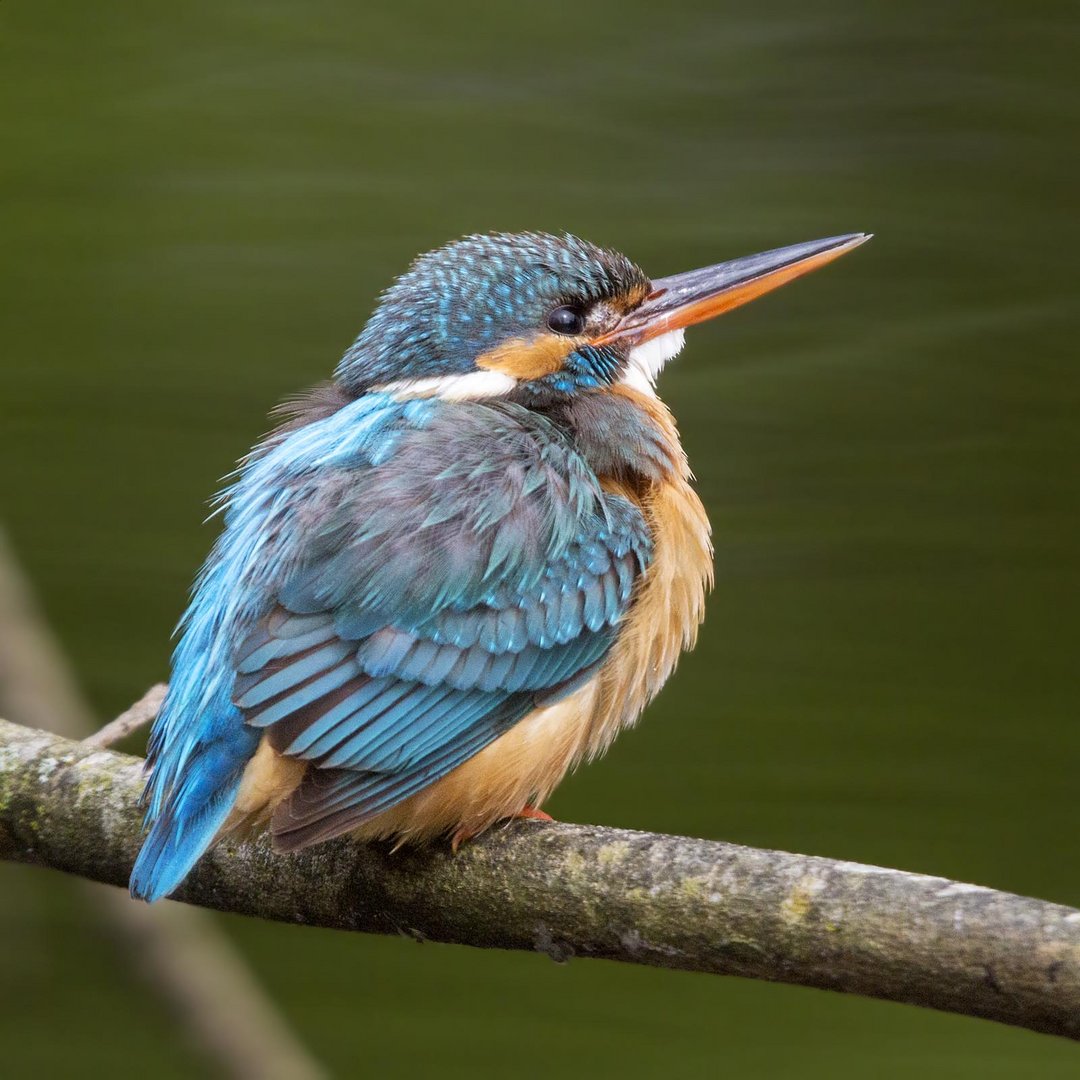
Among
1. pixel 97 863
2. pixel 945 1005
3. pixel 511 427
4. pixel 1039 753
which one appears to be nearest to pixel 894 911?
pixel 945 1005

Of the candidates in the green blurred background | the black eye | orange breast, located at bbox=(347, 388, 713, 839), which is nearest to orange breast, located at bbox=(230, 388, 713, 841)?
orange breast, located at bbox=(347, 388, 713, 839)

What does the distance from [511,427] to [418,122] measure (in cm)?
194

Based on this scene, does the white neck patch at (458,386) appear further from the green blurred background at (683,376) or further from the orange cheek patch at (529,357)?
the green blurred background at (683,376)

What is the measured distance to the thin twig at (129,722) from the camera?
1.98 metres

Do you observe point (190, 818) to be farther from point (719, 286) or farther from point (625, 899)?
point (719, 286)

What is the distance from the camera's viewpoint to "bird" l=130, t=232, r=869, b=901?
1.60 metres

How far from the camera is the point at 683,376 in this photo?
10.9ft

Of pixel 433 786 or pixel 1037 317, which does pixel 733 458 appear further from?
pixel 433 786

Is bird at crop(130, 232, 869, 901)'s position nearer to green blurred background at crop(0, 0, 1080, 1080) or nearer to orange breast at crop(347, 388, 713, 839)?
orange breast at crop(347, 388, 713, 839)

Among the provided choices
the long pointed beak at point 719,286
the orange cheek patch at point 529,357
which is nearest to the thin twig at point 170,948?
the orange cheek patch at point 529,357

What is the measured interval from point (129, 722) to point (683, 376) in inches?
67.8

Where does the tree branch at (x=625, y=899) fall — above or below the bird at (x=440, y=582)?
below

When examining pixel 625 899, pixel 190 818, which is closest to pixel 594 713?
pixel 625 899

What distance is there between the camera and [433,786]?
5.54ft
